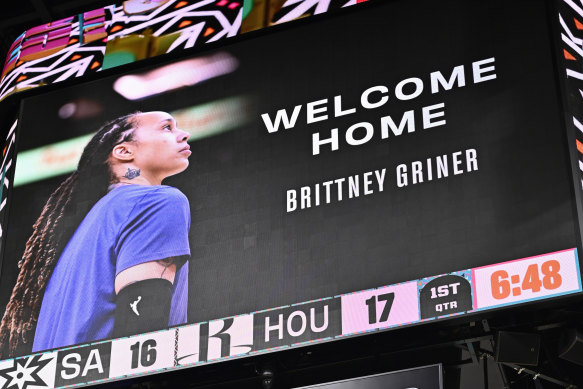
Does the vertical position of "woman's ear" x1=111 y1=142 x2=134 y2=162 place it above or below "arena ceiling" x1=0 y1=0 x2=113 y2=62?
below

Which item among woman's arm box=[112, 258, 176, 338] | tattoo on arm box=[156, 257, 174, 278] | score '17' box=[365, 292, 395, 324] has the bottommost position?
score '17' box=[365, 292, 395, 324]

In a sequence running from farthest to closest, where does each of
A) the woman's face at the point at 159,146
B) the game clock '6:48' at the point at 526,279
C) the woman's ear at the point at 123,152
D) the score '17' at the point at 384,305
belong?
1. the woman's ear at the point at 123,152
2. the woman's face at the point at 159,146
3. the score '17' at the point at 384,305
4. the game clock '6:48' at the point at 526,279

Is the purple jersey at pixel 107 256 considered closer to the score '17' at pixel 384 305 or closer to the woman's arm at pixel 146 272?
the woman's arm at pixel 146 272

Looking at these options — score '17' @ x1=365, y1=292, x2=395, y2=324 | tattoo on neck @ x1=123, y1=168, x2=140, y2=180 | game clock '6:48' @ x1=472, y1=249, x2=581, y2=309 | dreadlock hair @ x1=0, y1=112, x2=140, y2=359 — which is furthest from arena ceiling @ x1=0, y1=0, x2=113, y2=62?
game clock '6:48' @ x1=472, y1=249, x2=581, y2=309

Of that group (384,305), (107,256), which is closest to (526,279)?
(384,305)

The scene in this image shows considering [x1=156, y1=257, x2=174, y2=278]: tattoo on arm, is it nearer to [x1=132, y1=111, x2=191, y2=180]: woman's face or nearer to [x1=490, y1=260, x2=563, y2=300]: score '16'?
[x1=132, y1=111, x2=191, y2=180]: woman's face

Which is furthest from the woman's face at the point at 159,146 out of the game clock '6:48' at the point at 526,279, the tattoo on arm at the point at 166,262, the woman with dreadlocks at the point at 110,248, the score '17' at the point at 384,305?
the game clock '6:48' at the point at 526,279

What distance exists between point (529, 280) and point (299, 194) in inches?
52.9

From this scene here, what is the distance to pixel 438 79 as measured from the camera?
6.20 metres

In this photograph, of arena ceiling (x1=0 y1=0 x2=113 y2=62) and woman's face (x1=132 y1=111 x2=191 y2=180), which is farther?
arena ceiling (x1=0 y1=0 x2=113 y2=62)

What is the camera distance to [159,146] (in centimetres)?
674

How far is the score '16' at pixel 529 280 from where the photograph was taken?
5.26 metres

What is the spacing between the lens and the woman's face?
661 centimetres

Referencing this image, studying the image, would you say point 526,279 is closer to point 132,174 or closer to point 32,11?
point 132,174
